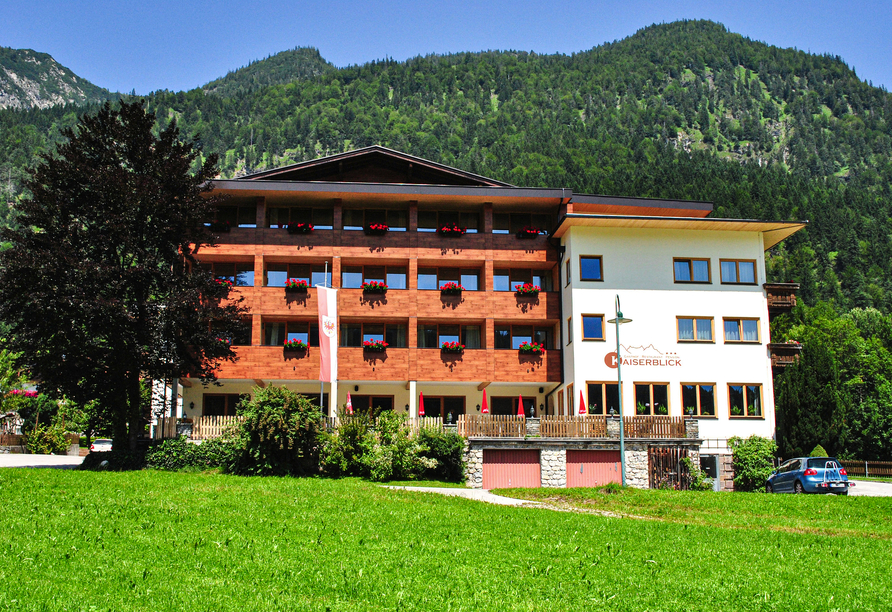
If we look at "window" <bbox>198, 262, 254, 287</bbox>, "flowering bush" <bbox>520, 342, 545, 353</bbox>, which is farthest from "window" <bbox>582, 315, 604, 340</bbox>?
"window" <bbox>198, 262, 254, 287</bbox>

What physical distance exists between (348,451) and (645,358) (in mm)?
A: 15024

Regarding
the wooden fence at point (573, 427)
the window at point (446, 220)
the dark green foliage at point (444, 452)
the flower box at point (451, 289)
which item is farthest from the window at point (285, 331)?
the wooden fence at point (573, 427)

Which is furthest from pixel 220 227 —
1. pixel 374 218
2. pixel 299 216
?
pixel 374 218

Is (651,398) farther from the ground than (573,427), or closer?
farther from the ground

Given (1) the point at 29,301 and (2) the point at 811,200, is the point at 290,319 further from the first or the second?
(2) the point at 811,200

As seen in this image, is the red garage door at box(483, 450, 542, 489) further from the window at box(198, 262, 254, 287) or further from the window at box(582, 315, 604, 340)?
the window at box(198, 262, 254, 287)

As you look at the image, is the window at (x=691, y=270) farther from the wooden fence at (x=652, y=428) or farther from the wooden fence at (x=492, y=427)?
the wooden fence at (x=492, y=427)

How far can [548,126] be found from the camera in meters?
180

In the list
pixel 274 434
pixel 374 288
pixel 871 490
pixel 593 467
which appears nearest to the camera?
pixel 274 434

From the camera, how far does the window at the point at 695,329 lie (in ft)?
122

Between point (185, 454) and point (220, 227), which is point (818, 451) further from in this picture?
point (220, 227)

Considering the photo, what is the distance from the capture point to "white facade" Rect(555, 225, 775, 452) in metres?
36.3

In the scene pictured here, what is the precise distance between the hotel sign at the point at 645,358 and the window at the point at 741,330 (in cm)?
303

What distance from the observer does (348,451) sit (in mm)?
28922
